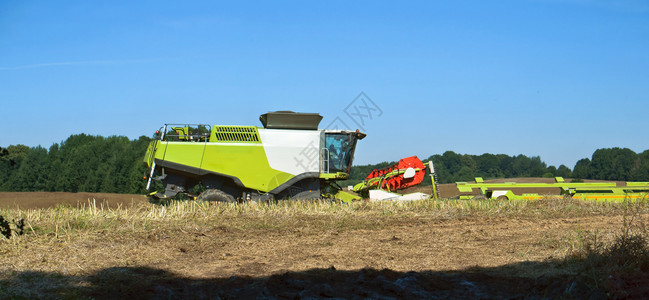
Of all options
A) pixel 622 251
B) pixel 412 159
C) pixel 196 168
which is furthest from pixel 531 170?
pixel 622 251

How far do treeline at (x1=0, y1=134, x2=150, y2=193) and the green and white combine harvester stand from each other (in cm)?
2037

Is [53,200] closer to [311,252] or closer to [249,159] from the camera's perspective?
[249,159]

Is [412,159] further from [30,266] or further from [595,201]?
[30,266]

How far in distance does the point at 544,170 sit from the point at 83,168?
153 feet

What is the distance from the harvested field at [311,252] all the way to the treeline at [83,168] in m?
24.5

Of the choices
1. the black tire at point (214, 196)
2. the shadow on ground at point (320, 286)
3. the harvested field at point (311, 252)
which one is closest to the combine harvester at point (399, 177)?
the harvested field at point (311, 252)

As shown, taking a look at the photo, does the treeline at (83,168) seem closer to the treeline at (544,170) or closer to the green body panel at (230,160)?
the treeline at (544,170)

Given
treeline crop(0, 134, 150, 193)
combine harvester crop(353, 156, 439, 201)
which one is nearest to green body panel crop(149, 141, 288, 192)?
combine harvester crop(353, 156, 439, 201)

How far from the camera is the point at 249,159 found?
14859 mm

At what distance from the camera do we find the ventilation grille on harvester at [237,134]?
48.8 ft

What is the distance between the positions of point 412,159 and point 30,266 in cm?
1217

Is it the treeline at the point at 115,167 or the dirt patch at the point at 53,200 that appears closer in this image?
the dirt patch at the point at 53,200

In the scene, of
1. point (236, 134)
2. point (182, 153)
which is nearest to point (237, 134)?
point (236, 134)

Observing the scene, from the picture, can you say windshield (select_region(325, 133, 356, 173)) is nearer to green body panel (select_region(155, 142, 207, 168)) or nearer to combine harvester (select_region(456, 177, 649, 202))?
combine harvester (select_region(456, 177, 649, 202))
